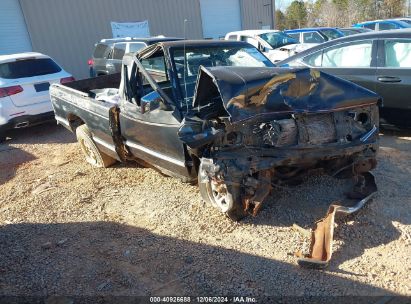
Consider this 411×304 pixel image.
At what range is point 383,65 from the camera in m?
5.32

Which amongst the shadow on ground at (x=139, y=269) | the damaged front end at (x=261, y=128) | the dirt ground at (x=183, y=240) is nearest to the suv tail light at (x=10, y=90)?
the dirt ground at (x=183, y=240)

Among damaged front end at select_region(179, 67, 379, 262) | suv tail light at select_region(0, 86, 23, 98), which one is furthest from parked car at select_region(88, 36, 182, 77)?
damaged front end at select_region(179, 67, 379, 262)

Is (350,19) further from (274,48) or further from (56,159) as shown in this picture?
(56,159)

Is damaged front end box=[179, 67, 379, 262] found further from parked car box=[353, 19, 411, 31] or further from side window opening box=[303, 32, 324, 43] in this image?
parked car box=[353, 19, 411, 31]

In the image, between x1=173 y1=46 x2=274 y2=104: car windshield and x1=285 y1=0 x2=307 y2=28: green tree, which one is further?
x1=285 y1=0 x2=307 y2=28: green tree

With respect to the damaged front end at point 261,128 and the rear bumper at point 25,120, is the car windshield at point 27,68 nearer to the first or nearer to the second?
the rear bumper at point 25,120

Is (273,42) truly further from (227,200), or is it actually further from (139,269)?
(139,269)

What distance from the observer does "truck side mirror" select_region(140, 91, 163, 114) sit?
3824 millimetres

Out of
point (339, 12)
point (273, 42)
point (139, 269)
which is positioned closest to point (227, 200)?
point (139, 269)

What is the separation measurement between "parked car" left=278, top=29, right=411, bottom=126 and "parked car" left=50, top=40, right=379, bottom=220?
1577mm

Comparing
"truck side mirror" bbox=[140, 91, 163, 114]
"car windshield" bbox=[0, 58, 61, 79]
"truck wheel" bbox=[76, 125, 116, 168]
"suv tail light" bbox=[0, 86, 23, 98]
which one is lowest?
"truck wheel" bbox=[76, 125, 116, 168]

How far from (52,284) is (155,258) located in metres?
0.83

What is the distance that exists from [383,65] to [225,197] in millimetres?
3418

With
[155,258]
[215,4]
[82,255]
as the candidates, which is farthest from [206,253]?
[215,4]
